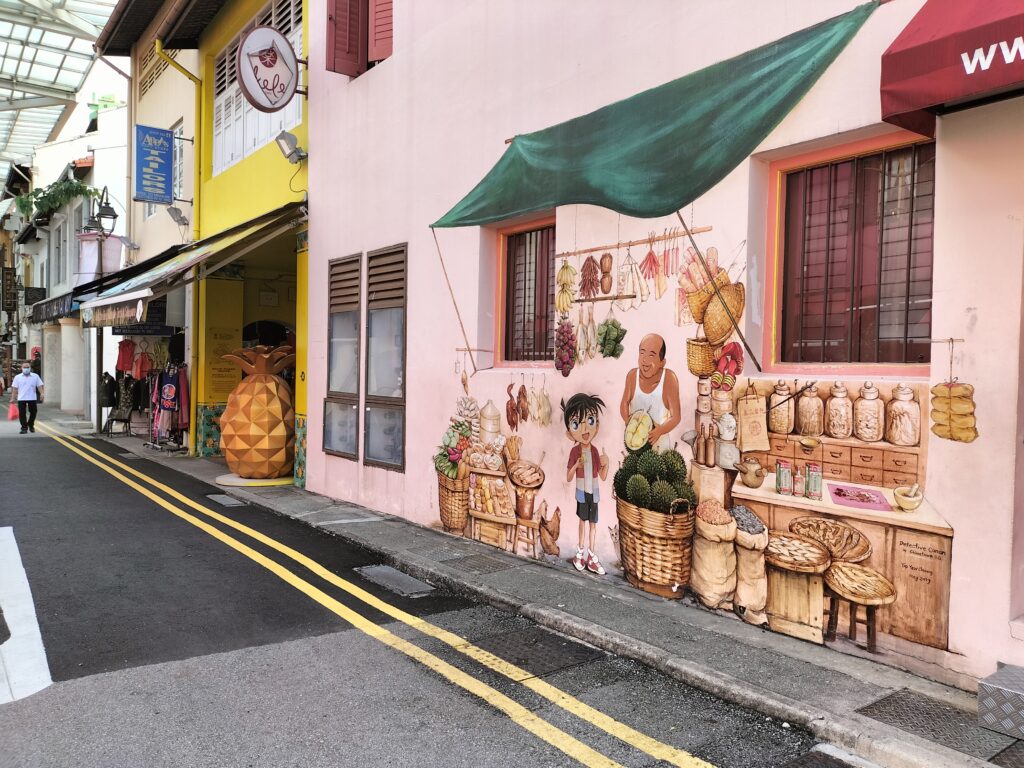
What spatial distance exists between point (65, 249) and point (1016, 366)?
3145 centimetres

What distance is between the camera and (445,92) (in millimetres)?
7988

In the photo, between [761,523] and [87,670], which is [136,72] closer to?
[87,670]

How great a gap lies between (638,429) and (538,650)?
6.28 feet

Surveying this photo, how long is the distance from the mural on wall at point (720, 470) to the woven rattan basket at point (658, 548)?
0.03 feet

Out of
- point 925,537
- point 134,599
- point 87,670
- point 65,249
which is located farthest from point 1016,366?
point 65,249

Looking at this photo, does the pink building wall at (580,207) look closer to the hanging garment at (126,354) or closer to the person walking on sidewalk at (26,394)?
the hanging garment at (126,354)

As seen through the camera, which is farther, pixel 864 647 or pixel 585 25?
pixel 585 25

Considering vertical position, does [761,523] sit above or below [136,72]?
below

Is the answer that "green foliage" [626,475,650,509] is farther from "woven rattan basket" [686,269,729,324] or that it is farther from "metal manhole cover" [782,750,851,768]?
"metal manhole cover" [782,750,851,768]

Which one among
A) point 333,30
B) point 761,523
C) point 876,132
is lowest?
point 761,523

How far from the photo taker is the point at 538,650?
481 centimetres

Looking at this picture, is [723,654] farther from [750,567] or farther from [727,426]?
[727,426]

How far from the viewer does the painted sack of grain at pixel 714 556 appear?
5.19 metres

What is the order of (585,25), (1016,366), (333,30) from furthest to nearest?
(333,30) → (585,25) → (1016,366)
